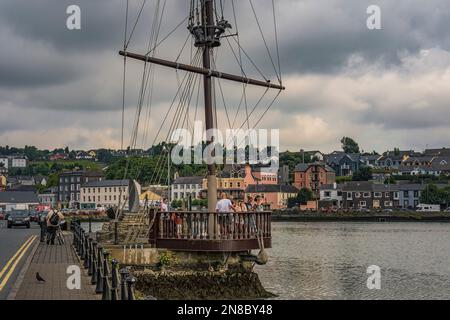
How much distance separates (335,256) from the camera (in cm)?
5419

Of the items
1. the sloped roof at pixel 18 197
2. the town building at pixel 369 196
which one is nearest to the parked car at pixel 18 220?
the sloped roof at pixel 18 197

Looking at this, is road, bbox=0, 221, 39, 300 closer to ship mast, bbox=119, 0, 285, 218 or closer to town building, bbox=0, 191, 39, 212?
ship mast, bbox=119, 0, 285, 218

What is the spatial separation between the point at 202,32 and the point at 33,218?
176ft

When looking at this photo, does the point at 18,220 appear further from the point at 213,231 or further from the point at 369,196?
the point at 369,196

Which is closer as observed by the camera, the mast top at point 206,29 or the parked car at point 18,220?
the mast top at point 206,29

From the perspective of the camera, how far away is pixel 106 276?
50.8 feet

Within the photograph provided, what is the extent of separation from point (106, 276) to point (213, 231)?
21.3 feet

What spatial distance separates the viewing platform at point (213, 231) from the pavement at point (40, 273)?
3.23 meters

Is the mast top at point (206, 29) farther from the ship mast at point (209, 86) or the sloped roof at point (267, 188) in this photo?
the sloped roof at point (267, 188)

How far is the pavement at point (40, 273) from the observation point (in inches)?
636

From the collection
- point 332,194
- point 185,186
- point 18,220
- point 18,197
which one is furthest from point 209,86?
point 185,186

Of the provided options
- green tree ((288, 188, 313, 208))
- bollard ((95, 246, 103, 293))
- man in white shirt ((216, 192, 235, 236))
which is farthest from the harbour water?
green tree ((288, 188, 313, 208))

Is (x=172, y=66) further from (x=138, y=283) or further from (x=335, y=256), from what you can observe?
(x=335, y=256)
